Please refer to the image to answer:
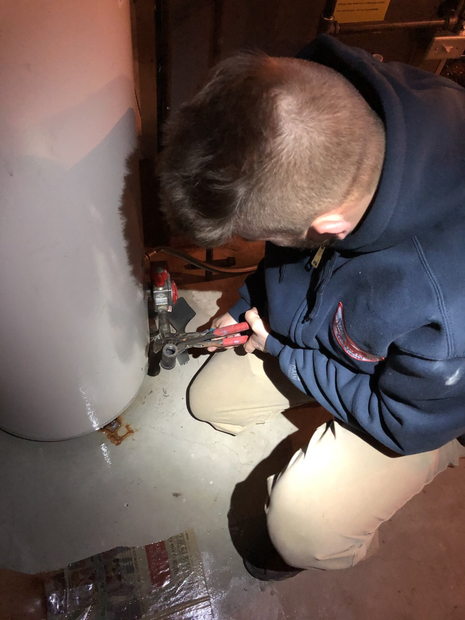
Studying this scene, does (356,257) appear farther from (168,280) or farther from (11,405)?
(11,405)

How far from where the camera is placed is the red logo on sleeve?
0.57m

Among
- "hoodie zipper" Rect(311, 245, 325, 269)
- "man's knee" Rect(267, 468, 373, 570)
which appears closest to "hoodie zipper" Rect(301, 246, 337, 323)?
"hoodie zipper" Rect(311, 245, 325, 269)

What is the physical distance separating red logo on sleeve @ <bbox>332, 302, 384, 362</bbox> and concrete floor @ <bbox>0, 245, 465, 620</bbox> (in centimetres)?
49

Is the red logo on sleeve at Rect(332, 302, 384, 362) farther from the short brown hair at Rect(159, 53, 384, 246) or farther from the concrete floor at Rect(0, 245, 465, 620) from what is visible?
the concrete floor at Rect(0, 245, 465, 620)

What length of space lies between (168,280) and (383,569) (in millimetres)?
782

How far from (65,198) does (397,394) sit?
1.58ft

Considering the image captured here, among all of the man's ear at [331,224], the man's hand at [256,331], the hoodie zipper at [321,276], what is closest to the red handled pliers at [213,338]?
the man's hand at [256,331]

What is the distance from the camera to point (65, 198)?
421mm

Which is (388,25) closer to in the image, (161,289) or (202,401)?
(161,289)

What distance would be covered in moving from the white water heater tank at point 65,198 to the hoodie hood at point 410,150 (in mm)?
260

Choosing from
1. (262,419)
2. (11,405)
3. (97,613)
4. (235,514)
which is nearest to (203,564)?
(235,514)

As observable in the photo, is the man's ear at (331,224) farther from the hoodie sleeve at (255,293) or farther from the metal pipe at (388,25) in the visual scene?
the metal pipe at (388,25)

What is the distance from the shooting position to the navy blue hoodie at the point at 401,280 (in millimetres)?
413

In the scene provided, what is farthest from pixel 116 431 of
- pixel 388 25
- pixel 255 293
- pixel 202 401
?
pixel 388 25
